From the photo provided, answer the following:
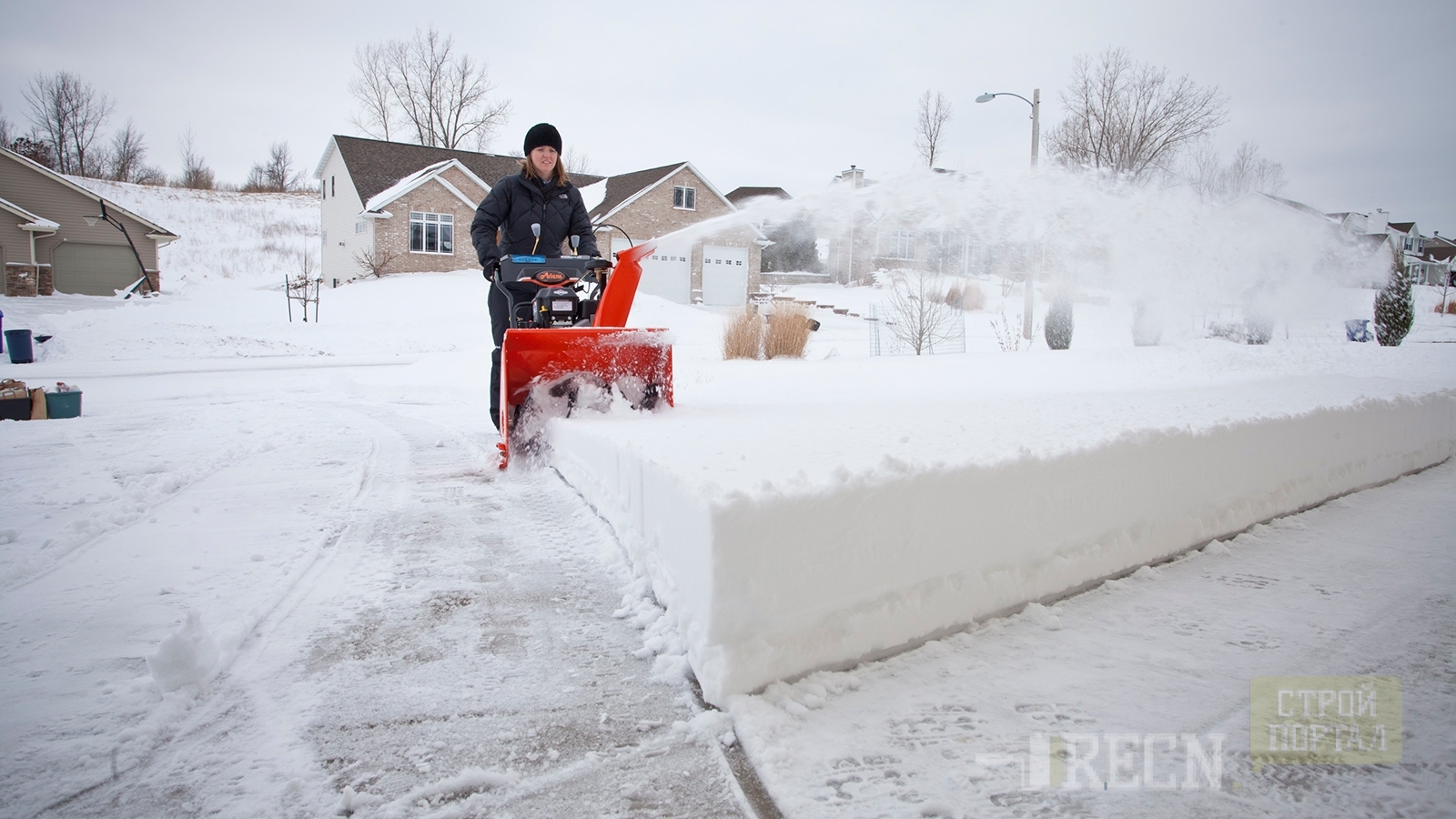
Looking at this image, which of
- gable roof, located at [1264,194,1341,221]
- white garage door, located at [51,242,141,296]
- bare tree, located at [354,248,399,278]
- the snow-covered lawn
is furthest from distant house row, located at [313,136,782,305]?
the snow-covered lawn

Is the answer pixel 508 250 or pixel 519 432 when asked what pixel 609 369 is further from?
pixel 508 250

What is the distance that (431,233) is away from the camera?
86.5ft

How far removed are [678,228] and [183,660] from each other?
2702 centimetres

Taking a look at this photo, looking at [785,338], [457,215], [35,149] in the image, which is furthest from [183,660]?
[35,149]

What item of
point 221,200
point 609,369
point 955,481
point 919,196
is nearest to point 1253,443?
point 955,481

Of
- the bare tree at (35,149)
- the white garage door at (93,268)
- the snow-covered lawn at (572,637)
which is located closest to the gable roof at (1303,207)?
the snow-covered lawn at (572,637)

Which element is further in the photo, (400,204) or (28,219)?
(400,204)

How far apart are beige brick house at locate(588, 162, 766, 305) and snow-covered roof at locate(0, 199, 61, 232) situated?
53.2 feet

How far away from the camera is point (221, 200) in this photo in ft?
150

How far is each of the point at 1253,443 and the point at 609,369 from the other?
3078mm

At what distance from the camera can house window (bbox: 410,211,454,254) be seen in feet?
85.4

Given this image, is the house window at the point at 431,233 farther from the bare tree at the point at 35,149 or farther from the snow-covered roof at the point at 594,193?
the bare tree at the point at 35,149

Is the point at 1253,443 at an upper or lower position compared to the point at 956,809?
upper

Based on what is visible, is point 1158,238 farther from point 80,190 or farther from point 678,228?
point 80,190
